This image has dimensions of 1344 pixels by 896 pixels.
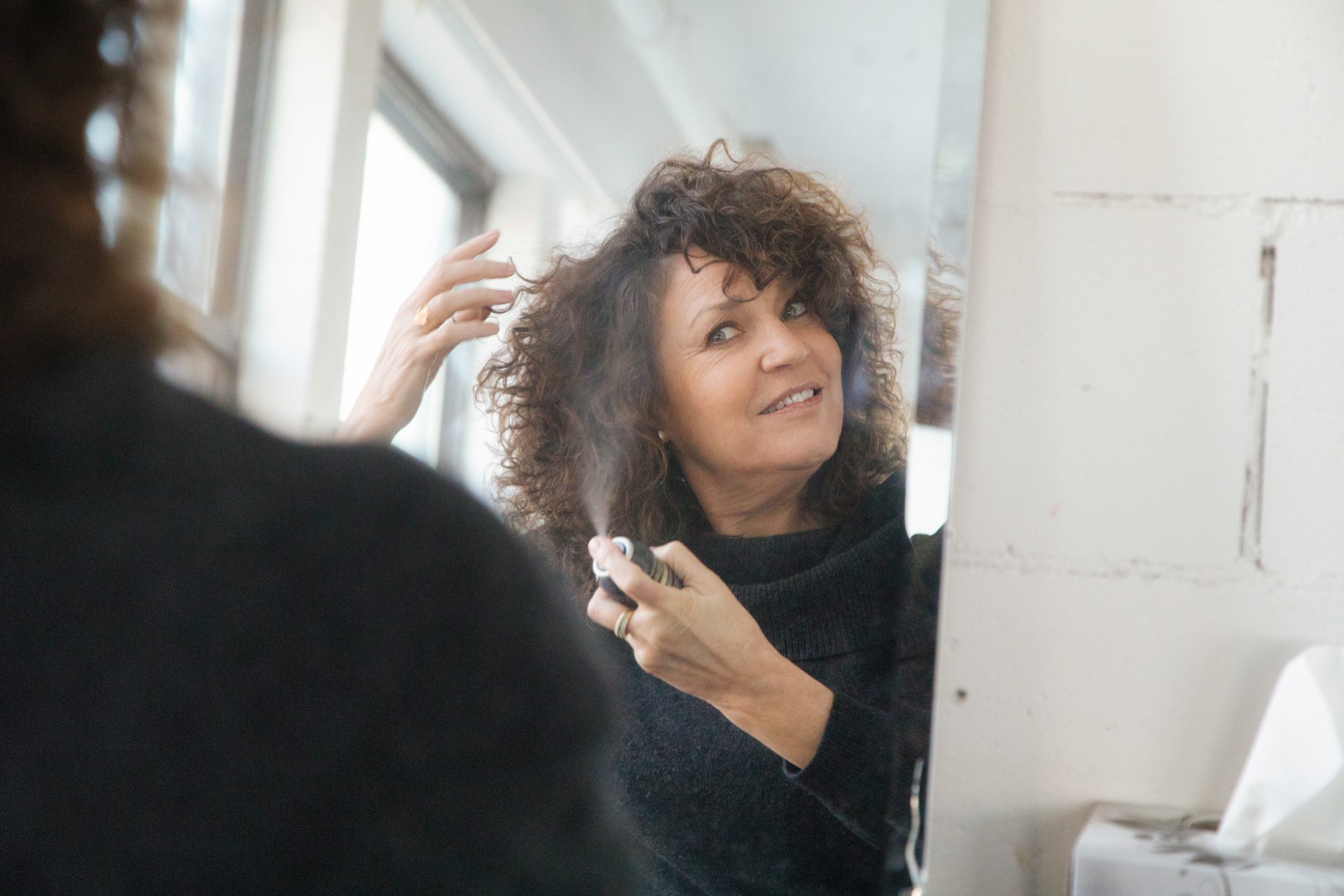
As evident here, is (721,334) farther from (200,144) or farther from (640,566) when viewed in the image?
(200,144)

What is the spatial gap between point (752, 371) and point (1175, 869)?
1.62 feet

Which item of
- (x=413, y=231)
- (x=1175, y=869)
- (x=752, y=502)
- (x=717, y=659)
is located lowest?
(x=1175, y=869)

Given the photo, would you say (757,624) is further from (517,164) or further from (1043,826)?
(517,164)

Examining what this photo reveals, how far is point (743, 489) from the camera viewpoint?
948 mm

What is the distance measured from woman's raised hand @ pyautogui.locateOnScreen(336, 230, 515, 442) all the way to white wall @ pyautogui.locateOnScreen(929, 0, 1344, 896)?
1.39 ft

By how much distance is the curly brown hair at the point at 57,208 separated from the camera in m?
0.46

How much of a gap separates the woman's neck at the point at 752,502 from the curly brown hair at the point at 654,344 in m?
0.01

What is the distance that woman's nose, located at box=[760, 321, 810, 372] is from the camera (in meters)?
0.94

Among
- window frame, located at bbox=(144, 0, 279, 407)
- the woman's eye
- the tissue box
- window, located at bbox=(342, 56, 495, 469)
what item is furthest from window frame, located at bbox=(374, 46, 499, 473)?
the tissue box

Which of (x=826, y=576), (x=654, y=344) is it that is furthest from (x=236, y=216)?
(x=826, y=576)

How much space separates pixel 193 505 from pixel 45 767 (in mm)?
112

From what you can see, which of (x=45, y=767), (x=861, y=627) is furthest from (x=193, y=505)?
(x=861, y=627)

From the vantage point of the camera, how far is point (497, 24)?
1021mm

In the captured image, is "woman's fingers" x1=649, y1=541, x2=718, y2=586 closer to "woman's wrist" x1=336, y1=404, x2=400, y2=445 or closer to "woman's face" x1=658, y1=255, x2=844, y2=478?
"woman's face" x1=658, y1=255, x2=844, y2=478
